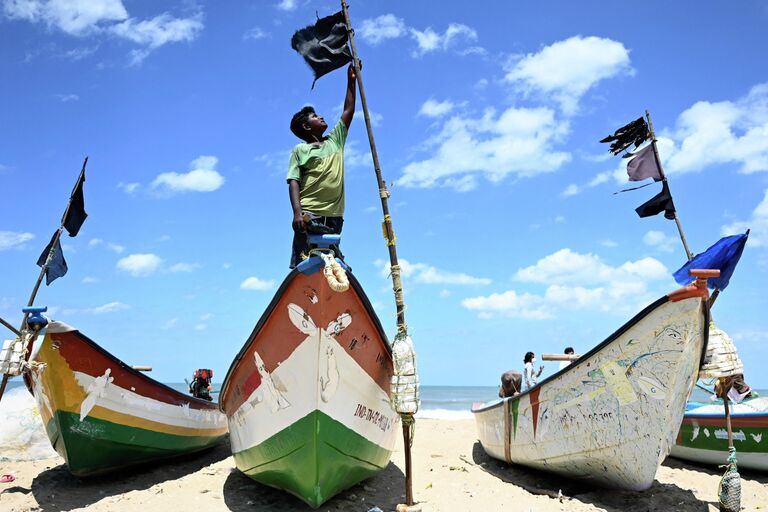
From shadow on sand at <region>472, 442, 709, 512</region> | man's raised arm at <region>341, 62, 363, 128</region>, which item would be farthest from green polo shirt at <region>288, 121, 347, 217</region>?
shadow on sand at <region>472, 442, 709, 512</region>

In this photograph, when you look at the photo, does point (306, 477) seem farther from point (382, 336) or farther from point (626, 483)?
point (626, 483)

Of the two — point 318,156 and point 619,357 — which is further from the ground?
point 318,156

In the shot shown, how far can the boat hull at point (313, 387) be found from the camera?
15.8ft

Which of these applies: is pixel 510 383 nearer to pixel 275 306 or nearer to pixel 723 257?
pixel 723 257

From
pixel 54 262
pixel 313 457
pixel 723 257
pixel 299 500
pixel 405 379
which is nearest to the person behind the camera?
pixel 313 457

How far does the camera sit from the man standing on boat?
5.02 meters

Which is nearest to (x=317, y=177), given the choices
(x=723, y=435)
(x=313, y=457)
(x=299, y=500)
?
(x=313, y=457)

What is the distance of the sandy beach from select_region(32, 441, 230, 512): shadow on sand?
0.03 ft

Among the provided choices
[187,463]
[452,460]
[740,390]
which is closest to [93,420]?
[187,463]

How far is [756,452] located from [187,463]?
6.95 m

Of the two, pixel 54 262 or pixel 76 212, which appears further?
pixel 76 212

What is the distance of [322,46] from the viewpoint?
5566 millimetres

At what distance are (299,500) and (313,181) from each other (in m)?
3.08

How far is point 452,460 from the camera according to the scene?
26.4ft
